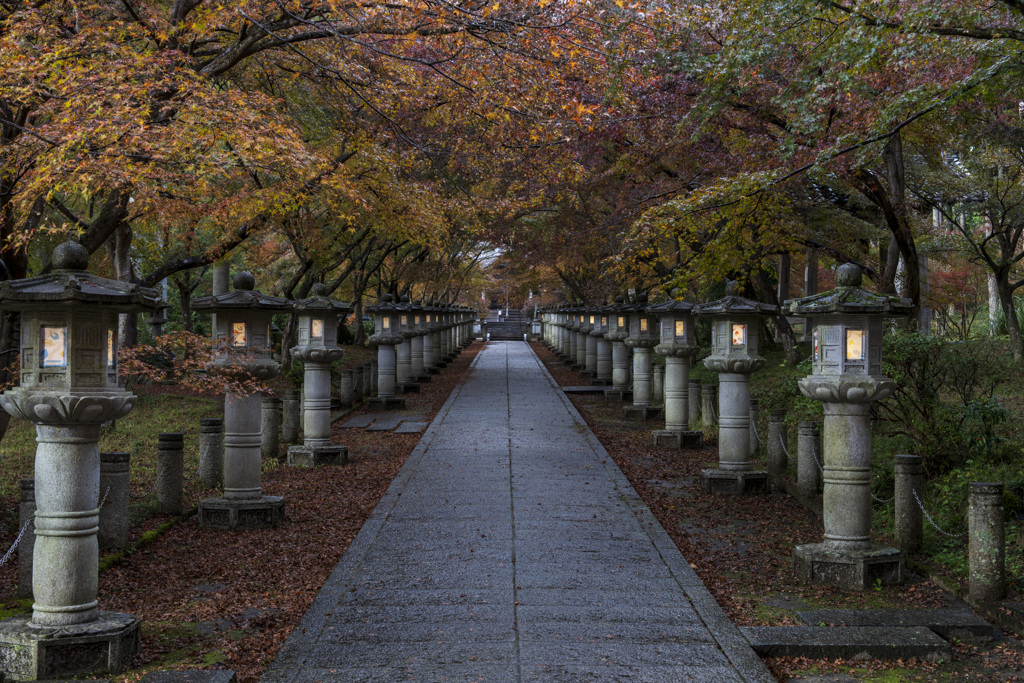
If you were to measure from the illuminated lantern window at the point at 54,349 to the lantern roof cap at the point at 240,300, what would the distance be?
393 centimetres

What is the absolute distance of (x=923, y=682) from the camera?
5309mm

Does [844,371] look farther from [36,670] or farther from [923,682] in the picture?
[36,670]

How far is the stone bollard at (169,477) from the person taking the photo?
966cm

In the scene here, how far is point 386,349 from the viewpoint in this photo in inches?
879

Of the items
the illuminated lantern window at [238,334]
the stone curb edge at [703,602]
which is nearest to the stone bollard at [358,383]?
the stone curb edge at [703,602]

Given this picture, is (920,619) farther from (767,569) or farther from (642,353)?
(642,353)

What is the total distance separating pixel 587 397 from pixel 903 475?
16.7m

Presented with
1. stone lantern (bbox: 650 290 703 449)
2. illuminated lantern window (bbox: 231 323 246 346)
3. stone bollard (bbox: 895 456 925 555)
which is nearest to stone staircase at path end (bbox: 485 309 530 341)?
stone lantern (bbox: 650 290 703 449)

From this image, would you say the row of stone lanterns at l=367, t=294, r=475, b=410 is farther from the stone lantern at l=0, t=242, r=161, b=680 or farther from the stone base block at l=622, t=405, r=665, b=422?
the stone lantern at l=0, t=242, r=161, b=680

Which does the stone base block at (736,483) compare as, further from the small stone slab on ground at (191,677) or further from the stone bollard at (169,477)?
the small stone slab on ground at (191,677)

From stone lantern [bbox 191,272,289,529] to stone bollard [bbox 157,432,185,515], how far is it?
0.40 m

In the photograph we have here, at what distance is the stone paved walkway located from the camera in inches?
209

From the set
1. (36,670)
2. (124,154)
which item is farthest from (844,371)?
(124,154)

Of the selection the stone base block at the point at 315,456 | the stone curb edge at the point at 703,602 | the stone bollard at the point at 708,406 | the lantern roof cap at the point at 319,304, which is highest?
the lantern roof cap at the point at 319,304
